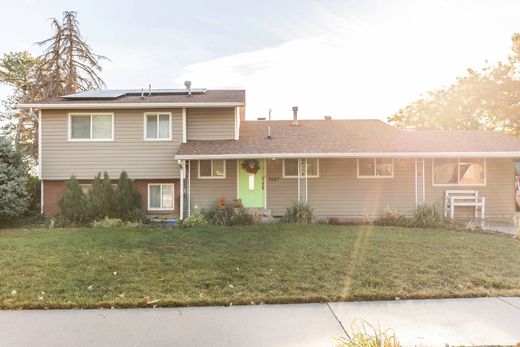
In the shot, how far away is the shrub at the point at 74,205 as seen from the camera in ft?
38.0

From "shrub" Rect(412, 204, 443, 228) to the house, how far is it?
1991 millimetres

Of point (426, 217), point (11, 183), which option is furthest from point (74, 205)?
point (426, 217)

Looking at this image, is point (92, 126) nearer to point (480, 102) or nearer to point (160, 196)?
point (160, 196)

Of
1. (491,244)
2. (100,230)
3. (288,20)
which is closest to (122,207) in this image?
(100,230)

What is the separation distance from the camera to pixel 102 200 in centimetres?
1160

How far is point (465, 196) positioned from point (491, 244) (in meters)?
5.90

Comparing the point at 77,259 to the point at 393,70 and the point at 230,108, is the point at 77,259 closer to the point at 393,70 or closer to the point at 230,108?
the point at 230,108

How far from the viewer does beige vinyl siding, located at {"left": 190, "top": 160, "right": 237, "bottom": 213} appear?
13.3 meters

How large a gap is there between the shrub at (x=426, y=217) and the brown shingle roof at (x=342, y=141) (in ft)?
7.13

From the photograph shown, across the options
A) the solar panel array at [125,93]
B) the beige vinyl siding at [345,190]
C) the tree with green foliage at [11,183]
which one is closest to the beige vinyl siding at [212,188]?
the beige vinyl siding at [345,190]

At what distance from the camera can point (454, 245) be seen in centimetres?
753

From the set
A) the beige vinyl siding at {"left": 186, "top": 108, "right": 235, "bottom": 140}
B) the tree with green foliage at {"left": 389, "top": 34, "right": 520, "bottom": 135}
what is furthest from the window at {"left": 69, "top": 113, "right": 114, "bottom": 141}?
the tree with green foliage at {"left": 389, "top": 34, "right": 520, "bottom": 135}

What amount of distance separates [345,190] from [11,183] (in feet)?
38.9

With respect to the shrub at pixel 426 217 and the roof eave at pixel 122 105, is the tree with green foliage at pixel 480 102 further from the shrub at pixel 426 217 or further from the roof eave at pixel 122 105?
the roof eave at pixel 122 105
